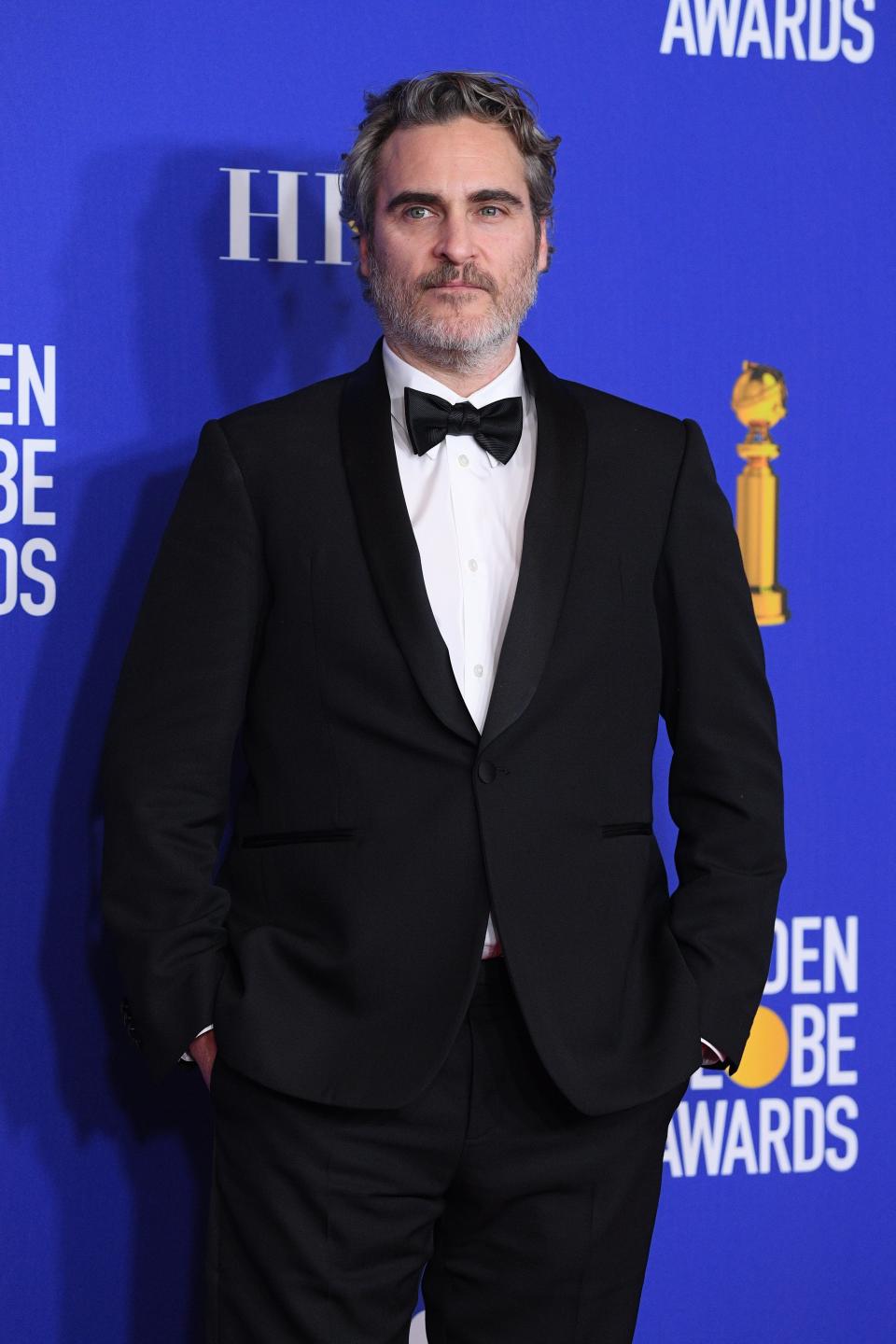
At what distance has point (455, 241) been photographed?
1814 mm

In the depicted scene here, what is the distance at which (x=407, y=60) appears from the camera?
2.23 m

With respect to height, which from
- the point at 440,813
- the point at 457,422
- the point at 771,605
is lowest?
the point at 440,813

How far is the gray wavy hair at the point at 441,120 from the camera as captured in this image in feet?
6.14

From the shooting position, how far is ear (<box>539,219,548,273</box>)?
197 centimetres

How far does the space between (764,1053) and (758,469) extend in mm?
893

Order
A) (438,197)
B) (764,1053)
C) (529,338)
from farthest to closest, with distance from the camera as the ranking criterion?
(764,1053)
(529,338)
(438,197)

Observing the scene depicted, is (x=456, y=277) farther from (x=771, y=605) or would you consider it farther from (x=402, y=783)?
(x=771, y=605)

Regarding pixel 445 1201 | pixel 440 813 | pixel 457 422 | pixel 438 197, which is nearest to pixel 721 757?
pixel 440 813

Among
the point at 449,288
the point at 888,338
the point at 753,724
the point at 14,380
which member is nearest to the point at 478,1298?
the point at 753,724

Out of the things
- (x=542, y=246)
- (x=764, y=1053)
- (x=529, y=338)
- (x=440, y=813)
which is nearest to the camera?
(x=440, y=813)

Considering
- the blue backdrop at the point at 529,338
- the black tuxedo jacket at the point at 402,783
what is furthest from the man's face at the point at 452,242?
the blue backdrop at the point at 529,338

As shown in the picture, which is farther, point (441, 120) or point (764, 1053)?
point (764, 1053)

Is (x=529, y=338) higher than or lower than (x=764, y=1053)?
higher

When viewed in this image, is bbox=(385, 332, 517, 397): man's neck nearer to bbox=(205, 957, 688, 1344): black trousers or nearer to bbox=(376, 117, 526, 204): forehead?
bbox=(376, 117, 526, 204): forehead
